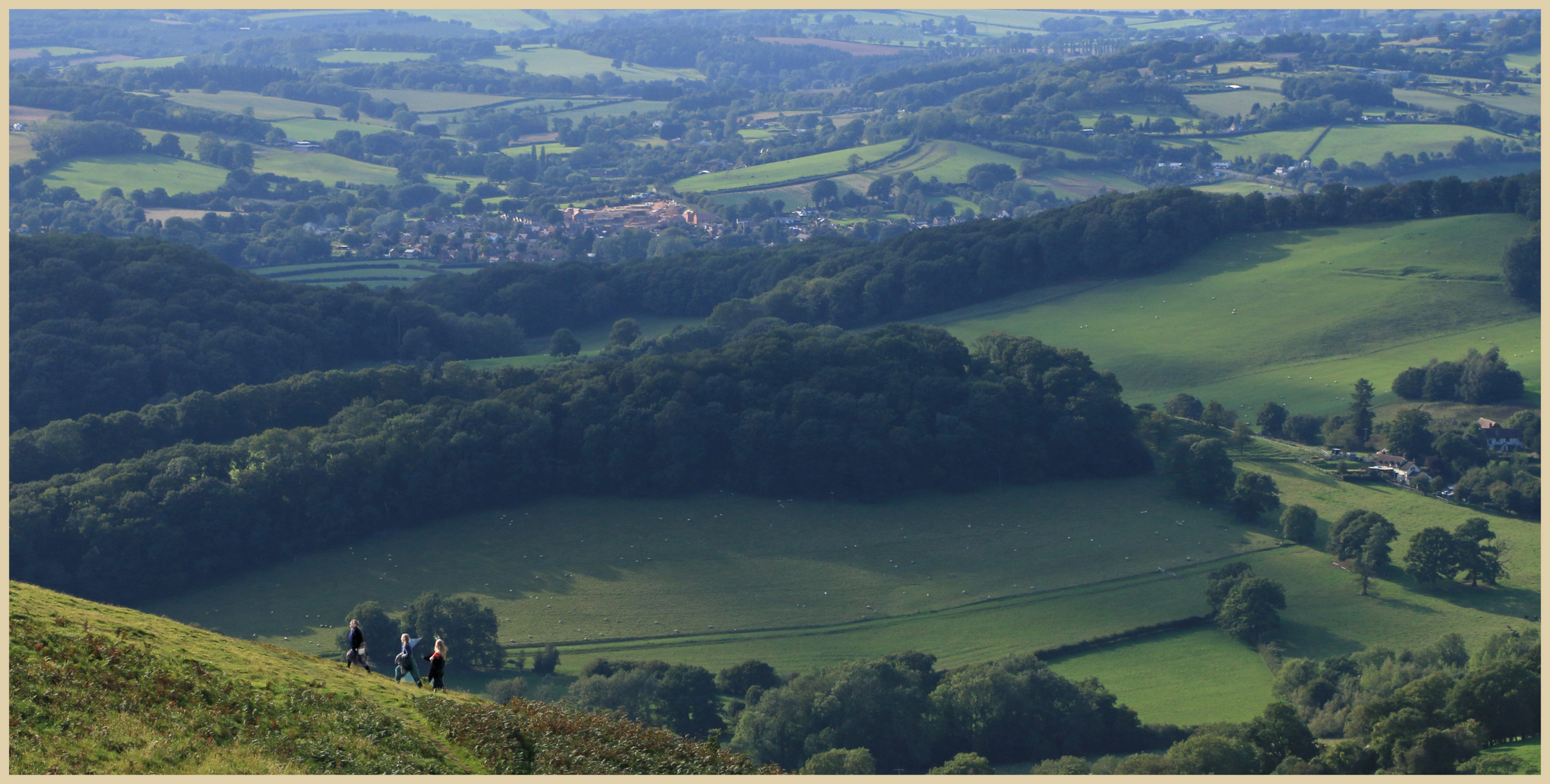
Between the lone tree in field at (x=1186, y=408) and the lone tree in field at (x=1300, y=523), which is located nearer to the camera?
the lone tree in field at (x=1300, y=523)

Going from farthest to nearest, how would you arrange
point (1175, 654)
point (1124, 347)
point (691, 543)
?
point (1124, 347) → point (691, 543) → point (1175, 654)

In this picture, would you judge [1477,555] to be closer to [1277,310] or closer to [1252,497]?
[1252,497]

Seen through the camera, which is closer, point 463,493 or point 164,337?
point 463,493

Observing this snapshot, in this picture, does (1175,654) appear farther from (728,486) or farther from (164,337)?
(164,337)

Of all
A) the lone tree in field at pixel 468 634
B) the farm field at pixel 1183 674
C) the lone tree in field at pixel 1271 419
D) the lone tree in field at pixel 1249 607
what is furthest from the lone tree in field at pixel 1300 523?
the lone tree in field at pixel 468 634

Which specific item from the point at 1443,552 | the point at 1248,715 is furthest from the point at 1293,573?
the point at 1248,715

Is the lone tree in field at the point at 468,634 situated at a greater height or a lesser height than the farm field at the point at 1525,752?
lesser

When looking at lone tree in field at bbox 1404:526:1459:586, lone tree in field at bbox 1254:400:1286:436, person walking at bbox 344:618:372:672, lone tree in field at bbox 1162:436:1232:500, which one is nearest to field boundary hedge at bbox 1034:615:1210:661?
lone tree in field at bbox 1404:526:1459:586

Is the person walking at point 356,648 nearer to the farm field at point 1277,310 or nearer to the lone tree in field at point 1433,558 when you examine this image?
the lone tree in field at point 1433,558
